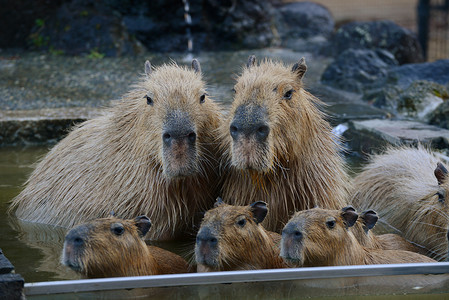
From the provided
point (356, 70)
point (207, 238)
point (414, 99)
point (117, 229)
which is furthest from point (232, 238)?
point (356, 70)

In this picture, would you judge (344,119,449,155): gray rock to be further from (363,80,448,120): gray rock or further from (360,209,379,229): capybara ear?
(360,209,379,229): capybara ear

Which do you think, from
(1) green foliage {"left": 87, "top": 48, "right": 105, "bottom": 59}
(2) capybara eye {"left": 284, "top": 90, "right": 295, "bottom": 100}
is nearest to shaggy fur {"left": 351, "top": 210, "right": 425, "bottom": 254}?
(2) capybara eye {"left": 284, "top": 90, "right": 295, "bottom": 100}

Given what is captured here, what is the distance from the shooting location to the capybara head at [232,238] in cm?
338

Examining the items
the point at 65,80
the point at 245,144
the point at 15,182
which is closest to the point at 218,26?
the point at 65,80

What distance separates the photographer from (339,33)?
11922mm

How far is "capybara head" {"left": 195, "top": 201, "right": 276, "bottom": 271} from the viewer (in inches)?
133

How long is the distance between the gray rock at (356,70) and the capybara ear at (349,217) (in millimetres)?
5441

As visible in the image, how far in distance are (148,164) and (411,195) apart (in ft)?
6.05

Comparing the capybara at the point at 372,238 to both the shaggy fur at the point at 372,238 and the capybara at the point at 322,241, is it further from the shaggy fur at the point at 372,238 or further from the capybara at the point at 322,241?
the capybara at the point at 322,241

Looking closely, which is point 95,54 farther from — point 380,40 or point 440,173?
point 440,173

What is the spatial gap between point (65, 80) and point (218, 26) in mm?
4052

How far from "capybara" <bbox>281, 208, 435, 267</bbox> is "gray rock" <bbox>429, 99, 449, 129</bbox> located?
10.6ft

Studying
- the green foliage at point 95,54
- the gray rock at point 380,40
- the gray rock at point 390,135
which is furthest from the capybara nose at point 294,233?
the gray rock at point 380,40

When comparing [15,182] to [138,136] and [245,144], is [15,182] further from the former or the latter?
[245,144]
